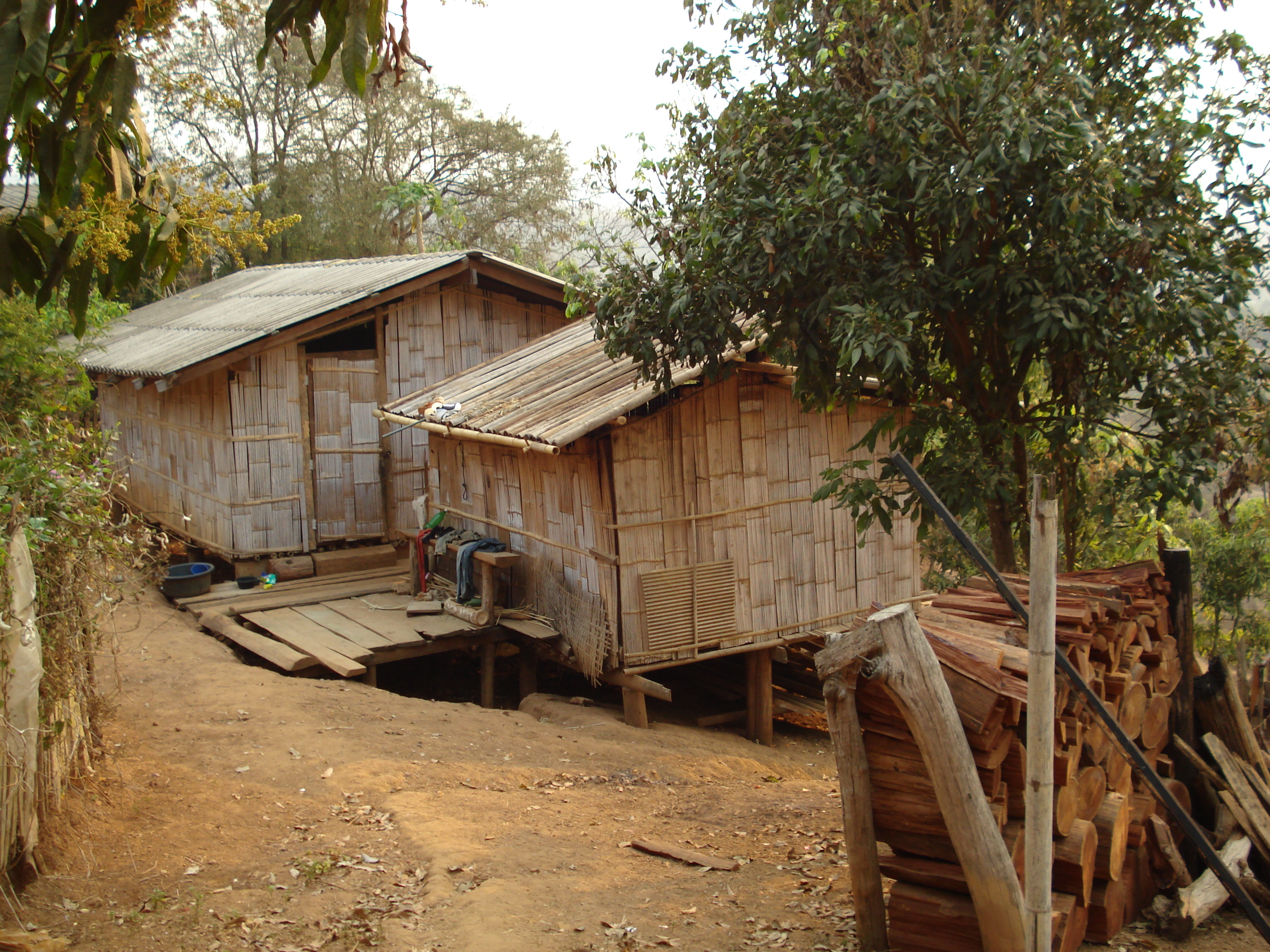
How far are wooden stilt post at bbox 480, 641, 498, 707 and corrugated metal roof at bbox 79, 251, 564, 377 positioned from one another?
4.80 meters

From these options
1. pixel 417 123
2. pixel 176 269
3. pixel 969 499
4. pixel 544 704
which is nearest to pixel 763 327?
pixel 969 499

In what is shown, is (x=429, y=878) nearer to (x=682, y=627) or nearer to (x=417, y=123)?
(x=682, y=627)

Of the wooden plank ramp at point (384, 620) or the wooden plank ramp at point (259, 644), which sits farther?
the wooden plank ramp at point (384, 620)

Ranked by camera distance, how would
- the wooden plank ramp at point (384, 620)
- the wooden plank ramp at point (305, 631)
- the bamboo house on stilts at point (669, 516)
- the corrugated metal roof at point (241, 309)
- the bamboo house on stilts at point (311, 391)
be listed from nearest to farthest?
→ the bamboo house on stilts at point (669, 516)
the wooden plank ramp at point (305, 631)
the wooden plank ramp at point (384, 620)
the corrugated metal roof at point (241, 309)
the bamboo house on stilts at point (311, 391)

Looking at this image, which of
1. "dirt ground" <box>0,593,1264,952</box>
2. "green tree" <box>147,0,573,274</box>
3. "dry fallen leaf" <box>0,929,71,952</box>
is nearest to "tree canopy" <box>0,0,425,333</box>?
"dry fallen leaf" <box>0,929,71,952</box>

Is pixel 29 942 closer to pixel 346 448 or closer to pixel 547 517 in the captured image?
pixel 547 517

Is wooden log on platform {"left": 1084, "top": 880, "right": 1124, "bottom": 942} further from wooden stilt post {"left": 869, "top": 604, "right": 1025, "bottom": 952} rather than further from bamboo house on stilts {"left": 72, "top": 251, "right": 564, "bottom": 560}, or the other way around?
bamboo house on stilts {"left": 72, "top": 251, "right": 564, "bottom": 560}

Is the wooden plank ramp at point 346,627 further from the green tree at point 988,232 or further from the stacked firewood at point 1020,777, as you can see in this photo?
the stacked firewood at point 1020,777

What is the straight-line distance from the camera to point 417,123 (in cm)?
3147

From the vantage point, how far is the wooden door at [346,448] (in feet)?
43.5

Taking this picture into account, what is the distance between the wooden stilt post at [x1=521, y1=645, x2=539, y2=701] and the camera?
11102mm

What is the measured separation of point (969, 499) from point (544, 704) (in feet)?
18.6

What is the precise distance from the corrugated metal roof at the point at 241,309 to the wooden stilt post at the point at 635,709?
20.8ft

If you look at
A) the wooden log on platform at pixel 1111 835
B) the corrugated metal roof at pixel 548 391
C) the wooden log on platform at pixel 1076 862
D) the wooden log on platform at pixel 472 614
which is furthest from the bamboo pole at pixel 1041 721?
the wooden log on platform at pixel 472 614
